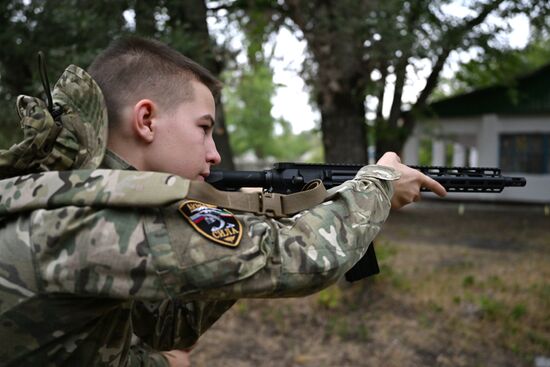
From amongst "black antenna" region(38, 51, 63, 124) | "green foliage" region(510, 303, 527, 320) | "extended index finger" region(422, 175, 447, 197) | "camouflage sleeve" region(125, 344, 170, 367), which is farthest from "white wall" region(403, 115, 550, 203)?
"black antenna" region(38, 51, 63, 124)

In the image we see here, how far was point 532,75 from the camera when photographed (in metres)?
17.4

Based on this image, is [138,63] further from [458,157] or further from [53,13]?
[458,157]

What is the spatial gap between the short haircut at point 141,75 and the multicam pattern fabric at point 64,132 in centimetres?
10

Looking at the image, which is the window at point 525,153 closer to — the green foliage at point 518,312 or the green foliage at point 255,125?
the green foliage at point 255,125

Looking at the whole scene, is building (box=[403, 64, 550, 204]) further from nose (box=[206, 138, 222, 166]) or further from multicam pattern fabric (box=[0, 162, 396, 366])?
multicam pattern fabric (box=[0, 162, 396, 366])

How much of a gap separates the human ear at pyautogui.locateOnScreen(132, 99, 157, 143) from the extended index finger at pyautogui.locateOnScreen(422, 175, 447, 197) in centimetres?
95

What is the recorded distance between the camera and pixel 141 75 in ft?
5.05

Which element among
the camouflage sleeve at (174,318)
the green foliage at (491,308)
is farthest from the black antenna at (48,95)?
the green foliage at (491,308)

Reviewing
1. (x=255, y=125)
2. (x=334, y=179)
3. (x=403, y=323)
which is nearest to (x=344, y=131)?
(x=403, y=323)

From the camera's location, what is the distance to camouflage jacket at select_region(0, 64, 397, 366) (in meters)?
1.18

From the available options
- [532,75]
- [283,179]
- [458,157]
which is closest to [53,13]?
[283,179]

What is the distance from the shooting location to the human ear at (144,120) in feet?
4.86

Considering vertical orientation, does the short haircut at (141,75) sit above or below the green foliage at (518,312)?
above

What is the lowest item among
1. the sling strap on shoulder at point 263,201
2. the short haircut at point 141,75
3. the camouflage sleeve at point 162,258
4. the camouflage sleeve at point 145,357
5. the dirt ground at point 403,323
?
the dirt ground at point 403,323
